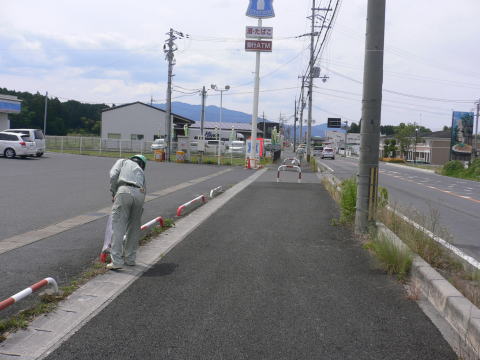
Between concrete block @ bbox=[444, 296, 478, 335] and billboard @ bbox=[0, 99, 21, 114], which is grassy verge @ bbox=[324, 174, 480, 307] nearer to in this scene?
concrete block @ bbox=[444, 296, 478, 335]

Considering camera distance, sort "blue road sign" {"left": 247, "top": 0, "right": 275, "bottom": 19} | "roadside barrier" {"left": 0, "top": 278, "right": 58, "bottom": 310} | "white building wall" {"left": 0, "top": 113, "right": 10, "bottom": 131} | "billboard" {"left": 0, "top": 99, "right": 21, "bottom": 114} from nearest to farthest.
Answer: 1. "roadside barrier" {"left": 0, "top": 278, "right": 58, "bottom": 310}
2. "blue road sign" {"left": 247, "top": 0, "right": 275, "bottom": 19}
3. "billboard" {"left": 0, "top": 99, "right": 21, "bottom": 114}
4. "white building wall" {"left": 0, "top": 113, "right": 10, "bottom": 131}

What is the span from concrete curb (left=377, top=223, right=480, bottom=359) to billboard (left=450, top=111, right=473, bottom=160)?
5119 cm

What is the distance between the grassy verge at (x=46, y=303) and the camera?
4.43 metres

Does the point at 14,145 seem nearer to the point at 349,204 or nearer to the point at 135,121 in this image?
the point at 349,204

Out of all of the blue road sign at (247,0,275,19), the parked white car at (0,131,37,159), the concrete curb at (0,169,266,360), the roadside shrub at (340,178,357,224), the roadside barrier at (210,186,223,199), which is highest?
the blue road sign at (247,0,275,19)

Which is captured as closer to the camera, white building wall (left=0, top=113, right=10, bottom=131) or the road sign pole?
the road sign pole

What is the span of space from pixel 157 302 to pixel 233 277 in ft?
4.16

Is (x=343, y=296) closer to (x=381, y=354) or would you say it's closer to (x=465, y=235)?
(x=381, y=354)

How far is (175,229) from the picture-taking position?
9.80m

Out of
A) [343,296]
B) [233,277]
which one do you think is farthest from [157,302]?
[343,296]

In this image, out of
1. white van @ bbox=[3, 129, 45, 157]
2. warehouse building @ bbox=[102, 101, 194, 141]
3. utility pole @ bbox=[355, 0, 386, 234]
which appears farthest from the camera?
warehouse building @ bbox=[102, 101, 194, 141]

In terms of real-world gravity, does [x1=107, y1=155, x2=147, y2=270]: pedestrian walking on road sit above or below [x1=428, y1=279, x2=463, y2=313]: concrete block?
above

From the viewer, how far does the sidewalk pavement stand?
4.10 metres

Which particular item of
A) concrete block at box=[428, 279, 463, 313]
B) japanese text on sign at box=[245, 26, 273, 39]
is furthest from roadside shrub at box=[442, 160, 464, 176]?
concrete block at box=[428, 279, 463, 313]
